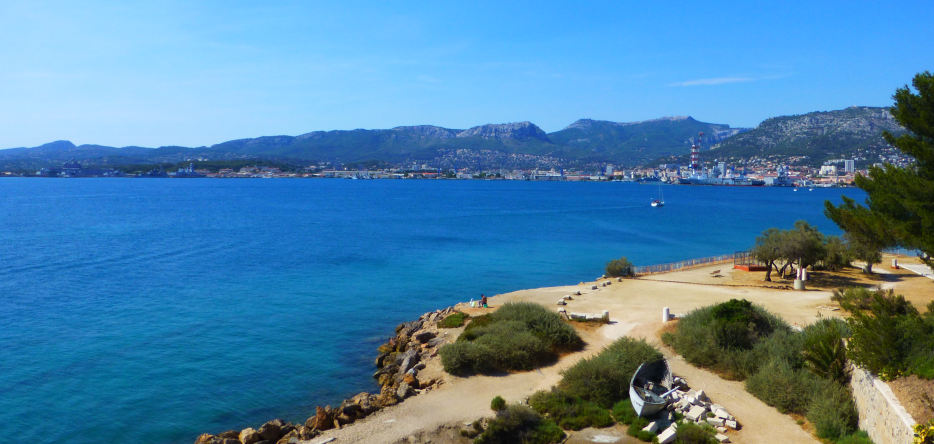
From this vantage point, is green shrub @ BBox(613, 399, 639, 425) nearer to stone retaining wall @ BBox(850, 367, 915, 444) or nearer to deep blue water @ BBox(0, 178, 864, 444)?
stone retaining wall @ BBox(850, 367, 915, 444)

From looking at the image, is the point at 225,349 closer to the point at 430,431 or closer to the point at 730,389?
the point at 430,431

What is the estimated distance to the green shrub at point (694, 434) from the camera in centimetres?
1134

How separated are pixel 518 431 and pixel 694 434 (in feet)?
12.0

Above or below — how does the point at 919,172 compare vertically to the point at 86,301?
above

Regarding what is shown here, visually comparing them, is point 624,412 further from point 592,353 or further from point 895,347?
point 895,347

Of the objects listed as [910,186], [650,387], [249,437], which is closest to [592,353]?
[650,387]

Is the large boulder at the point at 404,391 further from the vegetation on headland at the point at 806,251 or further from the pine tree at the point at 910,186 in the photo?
the vegetation on headland at the point at 806,251

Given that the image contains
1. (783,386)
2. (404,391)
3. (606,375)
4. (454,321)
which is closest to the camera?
(783,386)

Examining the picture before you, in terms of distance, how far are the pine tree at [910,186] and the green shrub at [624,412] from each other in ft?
26.2

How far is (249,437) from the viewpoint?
44.3ft

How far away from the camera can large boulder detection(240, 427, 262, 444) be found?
13.5m

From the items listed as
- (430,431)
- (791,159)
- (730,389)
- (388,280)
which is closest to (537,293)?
(388,280)

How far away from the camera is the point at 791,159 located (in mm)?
199875

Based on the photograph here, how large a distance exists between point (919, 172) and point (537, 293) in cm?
1549
